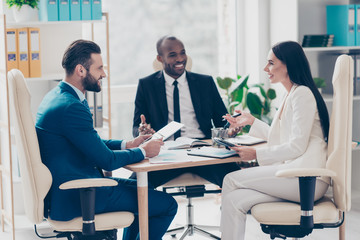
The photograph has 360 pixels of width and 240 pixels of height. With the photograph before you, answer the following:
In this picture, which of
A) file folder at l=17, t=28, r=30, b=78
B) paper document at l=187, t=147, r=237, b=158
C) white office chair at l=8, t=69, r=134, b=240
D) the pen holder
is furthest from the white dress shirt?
white office chair at l=8, t=69, r=134, b=240

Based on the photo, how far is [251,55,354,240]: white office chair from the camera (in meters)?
2.69

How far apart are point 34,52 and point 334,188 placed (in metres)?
2.20

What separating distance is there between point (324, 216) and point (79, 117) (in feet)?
4.05

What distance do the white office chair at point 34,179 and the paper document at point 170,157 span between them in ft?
1.07

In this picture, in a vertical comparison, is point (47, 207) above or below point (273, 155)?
below

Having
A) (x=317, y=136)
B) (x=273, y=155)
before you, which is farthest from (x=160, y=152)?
(x=317, y=136)

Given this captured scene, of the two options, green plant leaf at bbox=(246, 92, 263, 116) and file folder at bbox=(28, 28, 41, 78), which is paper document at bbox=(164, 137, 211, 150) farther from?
green plant leaf at bbox=(246, 92, 263, 116)

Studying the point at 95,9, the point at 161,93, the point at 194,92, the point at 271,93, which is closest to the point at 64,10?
the point at 95,9

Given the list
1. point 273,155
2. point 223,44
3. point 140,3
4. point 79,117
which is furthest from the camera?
point 223,44

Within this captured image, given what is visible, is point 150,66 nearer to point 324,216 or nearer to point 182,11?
point 182,11

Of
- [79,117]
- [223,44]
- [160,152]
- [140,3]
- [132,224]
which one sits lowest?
[132,224]

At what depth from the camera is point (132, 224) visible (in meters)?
3.06

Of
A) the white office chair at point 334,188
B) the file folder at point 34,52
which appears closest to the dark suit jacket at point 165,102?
the file folder at point 34,52

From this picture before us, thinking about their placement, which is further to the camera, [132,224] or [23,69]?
[23,69]
